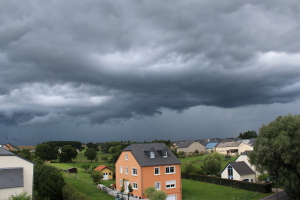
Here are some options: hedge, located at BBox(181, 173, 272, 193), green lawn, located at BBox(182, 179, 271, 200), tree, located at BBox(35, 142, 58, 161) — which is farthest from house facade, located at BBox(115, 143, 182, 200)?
tree, located at BBox(35, 142, 58, 161)

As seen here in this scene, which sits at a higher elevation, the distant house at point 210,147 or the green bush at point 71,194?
the green bush at point 71,194

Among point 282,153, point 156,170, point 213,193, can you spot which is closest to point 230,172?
point 213,193

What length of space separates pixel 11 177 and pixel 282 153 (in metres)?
37.4

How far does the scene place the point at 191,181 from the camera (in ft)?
209

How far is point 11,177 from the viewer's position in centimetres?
3303

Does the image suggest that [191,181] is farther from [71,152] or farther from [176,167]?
[71,152]

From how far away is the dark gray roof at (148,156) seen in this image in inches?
1852

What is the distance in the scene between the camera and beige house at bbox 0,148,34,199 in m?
31.2

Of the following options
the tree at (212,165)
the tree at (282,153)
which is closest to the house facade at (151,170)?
the tree at (282,153)

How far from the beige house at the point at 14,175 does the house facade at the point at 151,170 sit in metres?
18.0

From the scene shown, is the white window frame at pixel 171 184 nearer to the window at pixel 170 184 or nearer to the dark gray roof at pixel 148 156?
the window at pixel 170 184

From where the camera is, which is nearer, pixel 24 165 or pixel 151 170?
pixel 24 165

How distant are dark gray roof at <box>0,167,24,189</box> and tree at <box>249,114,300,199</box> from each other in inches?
1335

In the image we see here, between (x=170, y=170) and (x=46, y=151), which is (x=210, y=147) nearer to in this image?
(x=46, y=151)
